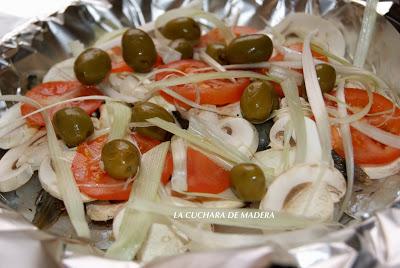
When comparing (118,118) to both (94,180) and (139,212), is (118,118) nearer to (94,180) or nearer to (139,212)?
(94,180)

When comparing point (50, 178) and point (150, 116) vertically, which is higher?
point (150, 116)

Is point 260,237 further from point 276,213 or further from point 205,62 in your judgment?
point 205,62

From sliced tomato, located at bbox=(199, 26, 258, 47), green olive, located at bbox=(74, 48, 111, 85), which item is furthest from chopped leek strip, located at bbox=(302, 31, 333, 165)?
green olive, located at bbox=(74, 48, 111, 85)

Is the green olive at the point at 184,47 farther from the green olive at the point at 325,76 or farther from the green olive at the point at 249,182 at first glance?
the green olive at the point at 249,182

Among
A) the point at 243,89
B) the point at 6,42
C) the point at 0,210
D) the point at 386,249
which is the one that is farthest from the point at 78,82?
the point at 386,249

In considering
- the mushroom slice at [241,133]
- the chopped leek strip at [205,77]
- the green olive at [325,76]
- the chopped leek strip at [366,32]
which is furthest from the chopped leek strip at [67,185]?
the chopped leek strip at [366,32]

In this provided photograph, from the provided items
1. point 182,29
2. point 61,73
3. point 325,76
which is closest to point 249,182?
point 325,76
